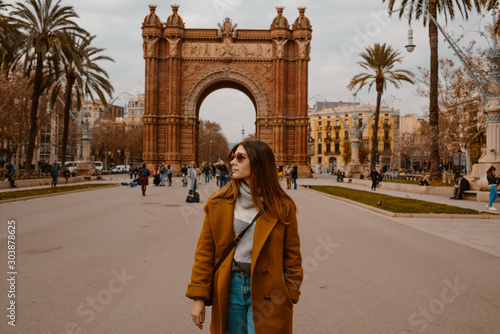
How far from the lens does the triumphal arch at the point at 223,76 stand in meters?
47.6

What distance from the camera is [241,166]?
108 inches

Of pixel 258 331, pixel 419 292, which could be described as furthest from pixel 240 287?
pixel 419 292

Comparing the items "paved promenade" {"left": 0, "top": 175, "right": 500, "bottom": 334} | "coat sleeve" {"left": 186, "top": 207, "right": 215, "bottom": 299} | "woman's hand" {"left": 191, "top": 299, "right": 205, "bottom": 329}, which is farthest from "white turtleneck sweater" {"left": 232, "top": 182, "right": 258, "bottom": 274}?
"paved promenade" {"left": 0, "top": 175, "right": 500, "bottom": 334}

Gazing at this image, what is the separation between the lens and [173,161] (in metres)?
47.0

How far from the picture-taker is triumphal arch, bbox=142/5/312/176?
4759 centimetres

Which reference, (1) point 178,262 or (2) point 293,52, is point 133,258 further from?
(2) point 293,52

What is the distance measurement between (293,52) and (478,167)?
32381 mm

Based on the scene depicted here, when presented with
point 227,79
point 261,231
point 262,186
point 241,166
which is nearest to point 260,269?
point 261,231

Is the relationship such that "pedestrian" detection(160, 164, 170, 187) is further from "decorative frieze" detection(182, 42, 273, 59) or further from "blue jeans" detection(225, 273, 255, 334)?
"blue jeans" detection(225, 273, 255, 334)

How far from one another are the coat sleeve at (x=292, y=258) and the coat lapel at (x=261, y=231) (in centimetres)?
15

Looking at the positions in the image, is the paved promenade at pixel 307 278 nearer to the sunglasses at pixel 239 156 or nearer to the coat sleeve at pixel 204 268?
the coat sleeve at pixel 204 268

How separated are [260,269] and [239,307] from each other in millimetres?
274

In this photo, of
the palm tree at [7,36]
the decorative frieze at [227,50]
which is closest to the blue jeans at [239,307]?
the palm tree at [7,36]

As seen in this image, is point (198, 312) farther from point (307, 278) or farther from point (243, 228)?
point (307, 278)
